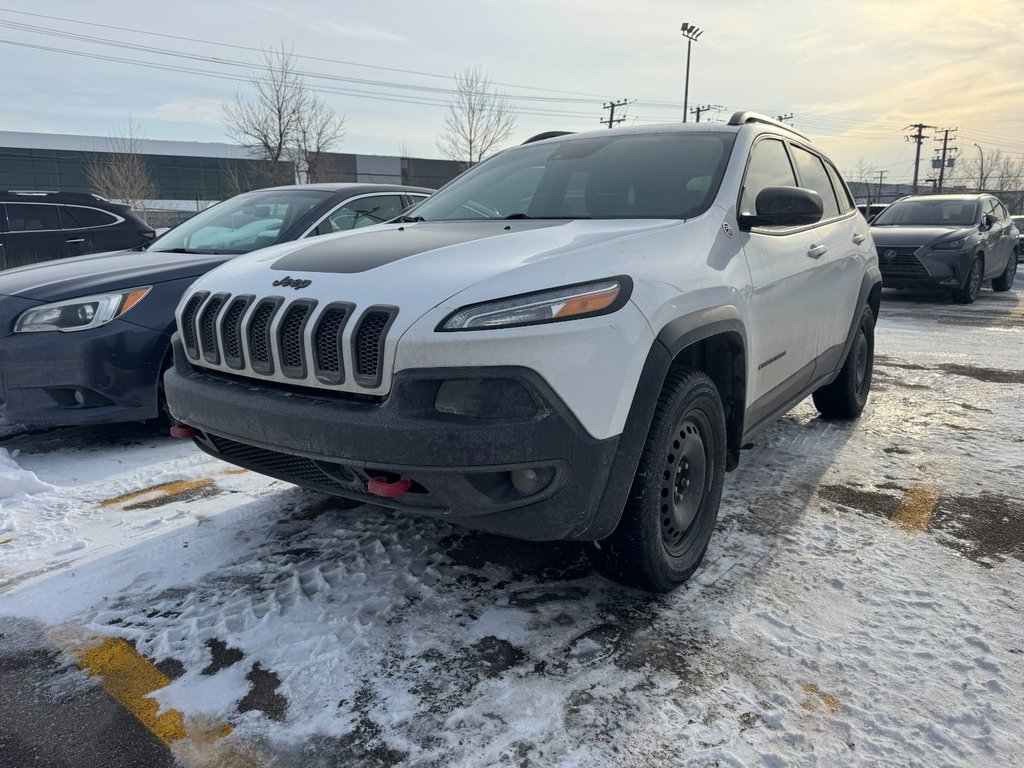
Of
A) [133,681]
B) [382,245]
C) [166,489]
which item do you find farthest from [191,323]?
[166,489]

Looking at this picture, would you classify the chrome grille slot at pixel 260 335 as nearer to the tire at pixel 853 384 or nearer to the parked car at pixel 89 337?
the parked car at pixel 89 337

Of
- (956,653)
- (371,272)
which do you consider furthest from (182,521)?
(956,653)

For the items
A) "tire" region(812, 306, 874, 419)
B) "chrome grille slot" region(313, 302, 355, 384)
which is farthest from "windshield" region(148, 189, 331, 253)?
"tire" region(812, 306, 874, 419)

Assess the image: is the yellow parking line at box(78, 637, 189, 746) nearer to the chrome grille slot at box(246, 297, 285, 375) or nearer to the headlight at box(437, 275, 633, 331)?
the chrome grille slot at box(246, 297, 285, 375)

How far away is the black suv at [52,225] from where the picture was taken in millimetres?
9188

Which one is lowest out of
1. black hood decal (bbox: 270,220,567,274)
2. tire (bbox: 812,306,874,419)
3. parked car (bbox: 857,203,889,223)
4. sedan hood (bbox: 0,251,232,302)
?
tire (bbox: 812,306,874,419)

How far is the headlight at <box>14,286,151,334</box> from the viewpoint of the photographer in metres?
3.84

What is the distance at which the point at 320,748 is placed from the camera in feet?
6.04

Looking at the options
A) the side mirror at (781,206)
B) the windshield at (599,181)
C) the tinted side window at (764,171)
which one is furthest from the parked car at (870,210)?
the side mirror at (781,206)

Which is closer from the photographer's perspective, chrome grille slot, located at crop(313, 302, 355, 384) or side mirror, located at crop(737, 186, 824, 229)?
chrome grille slot, located at crop(313, 302, 355, 384)

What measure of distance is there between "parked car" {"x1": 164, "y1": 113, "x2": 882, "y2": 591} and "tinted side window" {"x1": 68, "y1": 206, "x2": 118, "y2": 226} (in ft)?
25.2

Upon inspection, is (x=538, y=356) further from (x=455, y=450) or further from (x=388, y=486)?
(x=388, y=486)

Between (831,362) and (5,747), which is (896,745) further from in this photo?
(831,362)

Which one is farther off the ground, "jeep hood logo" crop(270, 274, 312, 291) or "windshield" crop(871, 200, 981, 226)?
"windshield" crop(871, 200, 981, 226)
